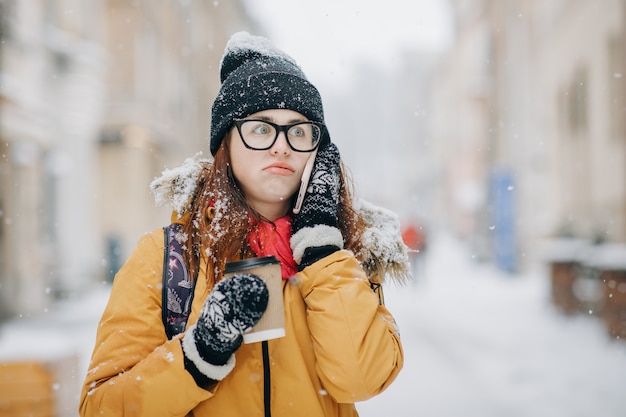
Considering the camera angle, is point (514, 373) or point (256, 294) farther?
point (514, 373)

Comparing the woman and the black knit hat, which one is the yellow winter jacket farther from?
the black knit hat

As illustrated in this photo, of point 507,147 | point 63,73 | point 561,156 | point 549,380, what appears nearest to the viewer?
point 549,380

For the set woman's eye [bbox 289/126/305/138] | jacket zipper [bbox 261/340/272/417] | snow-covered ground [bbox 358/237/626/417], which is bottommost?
snow-covered ground [bbox 358/237/626/417]

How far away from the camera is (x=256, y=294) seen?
1.56 meters

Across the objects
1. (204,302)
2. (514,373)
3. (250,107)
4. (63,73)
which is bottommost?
(514,373)

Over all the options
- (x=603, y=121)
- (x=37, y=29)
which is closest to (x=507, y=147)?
(x=603, y=121)

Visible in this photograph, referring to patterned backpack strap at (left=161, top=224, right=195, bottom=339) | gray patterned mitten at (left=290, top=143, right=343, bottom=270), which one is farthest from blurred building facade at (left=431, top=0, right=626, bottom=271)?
patterned backpack strap at (left=161, top=224, right=195, bottom=339)

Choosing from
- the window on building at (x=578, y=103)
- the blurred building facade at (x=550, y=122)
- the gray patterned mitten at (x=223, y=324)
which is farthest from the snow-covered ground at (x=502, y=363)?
the window on building at (x=578, y=103)

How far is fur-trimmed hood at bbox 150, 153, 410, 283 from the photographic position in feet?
6.45

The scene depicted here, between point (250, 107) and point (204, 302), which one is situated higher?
point (250, 107)

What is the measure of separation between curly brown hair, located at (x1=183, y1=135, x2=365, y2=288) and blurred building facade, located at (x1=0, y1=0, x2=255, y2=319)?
5369mm

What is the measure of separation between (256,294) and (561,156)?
615 inches

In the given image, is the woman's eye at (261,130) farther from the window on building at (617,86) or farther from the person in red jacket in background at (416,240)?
the person in red jacket in background at (416,240)

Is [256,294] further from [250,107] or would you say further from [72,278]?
[72,278]
